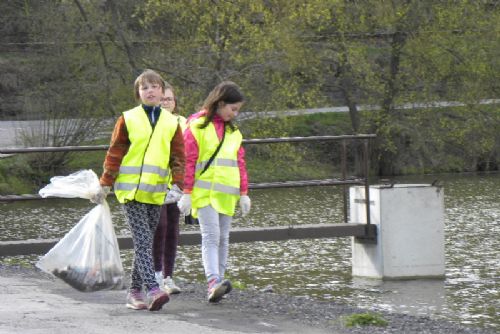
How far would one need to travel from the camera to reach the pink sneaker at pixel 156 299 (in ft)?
32.6

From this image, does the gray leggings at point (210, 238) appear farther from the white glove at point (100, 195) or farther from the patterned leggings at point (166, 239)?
the white glove at point (100, 195)

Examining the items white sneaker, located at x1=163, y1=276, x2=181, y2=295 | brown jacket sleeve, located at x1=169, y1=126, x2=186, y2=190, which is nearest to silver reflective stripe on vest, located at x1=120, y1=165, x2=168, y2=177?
brown jacket sleeve, located at x1=169, y1=126, x2=186, y2=190

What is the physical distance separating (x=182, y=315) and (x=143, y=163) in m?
1.17

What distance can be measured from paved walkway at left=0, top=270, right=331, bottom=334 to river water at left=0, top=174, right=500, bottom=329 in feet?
9.38

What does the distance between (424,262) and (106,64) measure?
21660 millimetres

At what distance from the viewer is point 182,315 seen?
9930 millimetres

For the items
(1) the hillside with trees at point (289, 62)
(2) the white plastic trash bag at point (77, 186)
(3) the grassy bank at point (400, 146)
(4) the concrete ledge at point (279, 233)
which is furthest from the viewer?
(1) the hillside with trees at point (289, 62)

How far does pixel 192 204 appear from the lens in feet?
35.3

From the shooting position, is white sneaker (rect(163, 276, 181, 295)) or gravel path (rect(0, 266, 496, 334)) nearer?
gravel path (rect(0, 266, 496, 334))

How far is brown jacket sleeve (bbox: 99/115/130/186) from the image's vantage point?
995 cm

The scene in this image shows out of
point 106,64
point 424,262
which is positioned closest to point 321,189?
point 106,64

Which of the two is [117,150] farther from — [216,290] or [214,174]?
[216,290]

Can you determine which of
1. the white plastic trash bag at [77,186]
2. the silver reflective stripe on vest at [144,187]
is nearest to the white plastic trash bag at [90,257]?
the white plastic trash bag at [77,186]

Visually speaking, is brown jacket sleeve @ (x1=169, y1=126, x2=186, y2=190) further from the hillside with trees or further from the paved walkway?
the hillside with trees
